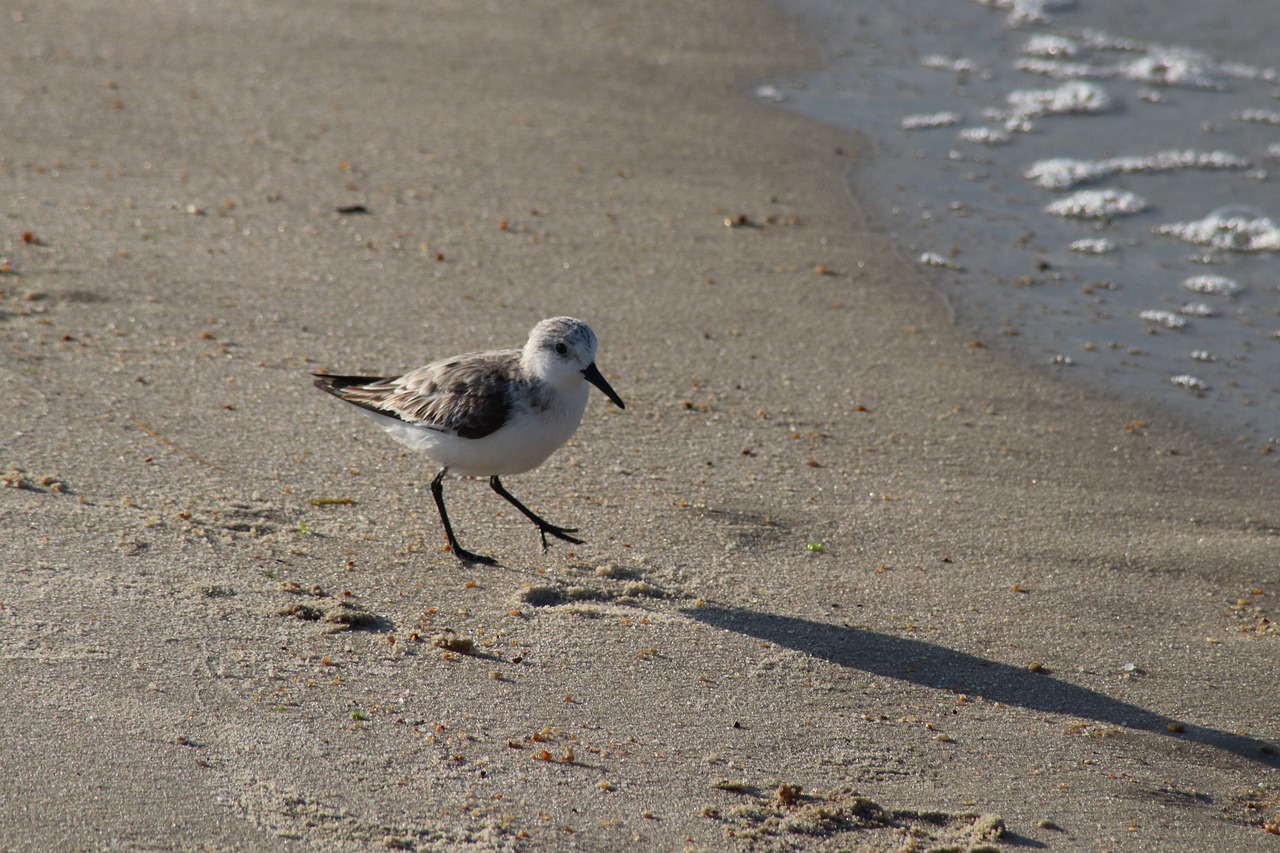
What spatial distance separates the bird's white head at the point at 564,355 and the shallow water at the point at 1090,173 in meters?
2.70

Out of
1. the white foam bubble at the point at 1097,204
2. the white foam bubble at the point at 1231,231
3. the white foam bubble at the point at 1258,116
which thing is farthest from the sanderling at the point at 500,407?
the white foam bubble at the point at 1258,116

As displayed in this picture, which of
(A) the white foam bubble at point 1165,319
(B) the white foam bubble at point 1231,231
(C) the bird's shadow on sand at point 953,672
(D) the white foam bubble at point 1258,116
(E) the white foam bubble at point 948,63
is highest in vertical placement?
(E) the white foam bubble at point 948,63

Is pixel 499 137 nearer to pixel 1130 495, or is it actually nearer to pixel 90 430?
pixel 90 430

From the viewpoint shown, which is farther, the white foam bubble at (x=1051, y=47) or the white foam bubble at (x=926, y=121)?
the white foam bubble at (x=1051, y=47)

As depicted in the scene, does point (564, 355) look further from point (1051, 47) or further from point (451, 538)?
point (1051, 47)

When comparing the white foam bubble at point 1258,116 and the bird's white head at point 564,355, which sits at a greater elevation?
the white foam bubble at point 1258,116

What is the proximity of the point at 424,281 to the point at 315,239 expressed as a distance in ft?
2.26

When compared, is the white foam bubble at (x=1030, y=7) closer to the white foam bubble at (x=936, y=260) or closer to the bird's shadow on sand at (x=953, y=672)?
the white foam bubble at (x=936, y=260)

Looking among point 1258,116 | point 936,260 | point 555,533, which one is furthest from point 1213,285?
point 555,533

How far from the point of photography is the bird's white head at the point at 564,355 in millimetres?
4262

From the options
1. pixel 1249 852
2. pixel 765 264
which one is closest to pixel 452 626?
pixel 1249 852

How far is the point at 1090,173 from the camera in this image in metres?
8.12

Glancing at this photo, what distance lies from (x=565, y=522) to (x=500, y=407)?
0.57 meters

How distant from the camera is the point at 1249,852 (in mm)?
3127
